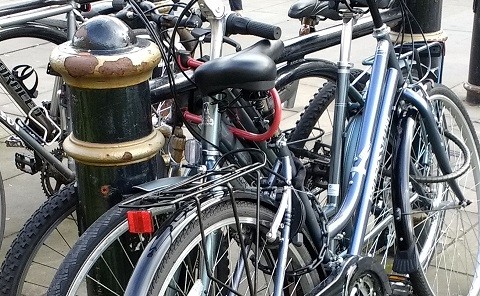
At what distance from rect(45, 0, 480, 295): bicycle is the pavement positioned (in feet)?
6.62

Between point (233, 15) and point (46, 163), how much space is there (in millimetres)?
1918

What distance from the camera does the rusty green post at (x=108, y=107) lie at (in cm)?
230

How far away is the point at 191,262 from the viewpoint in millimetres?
2426

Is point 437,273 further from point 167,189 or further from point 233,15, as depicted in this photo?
point 167,189

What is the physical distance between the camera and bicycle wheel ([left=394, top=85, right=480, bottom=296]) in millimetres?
3379

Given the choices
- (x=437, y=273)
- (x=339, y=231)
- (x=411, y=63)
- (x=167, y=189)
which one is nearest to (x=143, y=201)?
(x=167, y=189)

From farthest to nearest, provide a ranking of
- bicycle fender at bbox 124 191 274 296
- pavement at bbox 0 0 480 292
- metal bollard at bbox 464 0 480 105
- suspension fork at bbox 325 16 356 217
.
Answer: metal bollard at bbox 464 0 480 105 < pavement at bbox 0 0 480 292 < suspension fork at bbox 325 16 356 217 < bicycle fender at bbox 124 191 274 296

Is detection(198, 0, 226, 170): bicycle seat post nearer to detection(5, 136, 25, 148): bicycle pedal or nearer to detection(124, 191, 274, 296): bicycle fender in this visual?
detection(124, 191, 274, 296): bicycle fender

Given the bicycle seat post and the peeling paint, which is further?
the bicycle seat post

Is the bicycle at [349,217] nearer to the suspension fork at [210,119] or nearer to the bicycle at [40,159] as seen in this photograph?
the suspension fork at [210,119]

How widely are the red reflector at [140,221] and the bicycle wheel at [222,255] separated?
0.26 ft

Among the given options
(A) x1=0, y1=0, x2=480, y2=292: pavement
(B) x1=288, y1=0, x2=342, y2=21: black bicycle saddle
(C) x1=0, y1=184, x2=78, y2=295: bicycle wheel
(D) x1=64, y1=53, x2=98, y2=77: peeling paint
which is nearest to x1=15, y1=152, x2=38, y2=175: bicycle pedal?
(A) x1=0, y1=0, x2=480, y2=292: pavement

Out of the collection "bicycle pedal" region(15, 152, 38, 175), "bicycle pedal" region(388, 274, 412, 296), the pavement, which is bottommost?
the pavement

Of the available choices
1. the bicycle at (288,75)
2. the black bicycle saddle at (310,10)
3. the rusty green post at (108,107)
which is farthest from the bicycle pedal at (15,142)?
the rusty green post at (108,107)
